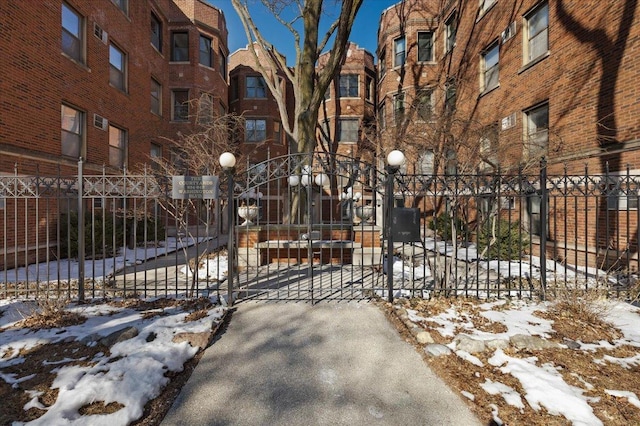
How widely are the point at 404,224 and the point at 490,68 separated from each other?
37.2ft

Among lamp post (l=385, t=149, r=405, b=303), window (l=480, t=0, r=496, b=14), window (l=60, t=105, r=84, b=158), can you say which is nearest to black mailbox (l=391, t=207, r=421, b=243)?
lamp post (l=385, t=149, r=405, b=303)

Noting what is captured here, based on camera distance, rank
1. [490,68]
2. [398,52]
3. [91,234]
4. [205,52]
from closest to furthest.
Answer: [91,234] < [490,68] < [398,52] < [205,52]

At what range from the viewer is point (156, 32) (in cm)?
1653

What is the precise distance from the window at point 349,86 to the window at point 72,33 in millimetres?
15217

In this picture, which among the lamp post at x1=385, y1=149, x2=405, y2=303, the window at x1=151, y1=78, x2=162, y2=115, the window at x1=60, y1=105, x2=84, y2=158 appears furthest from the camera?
the window at x1=151, y1=78, x2=162, y2=115

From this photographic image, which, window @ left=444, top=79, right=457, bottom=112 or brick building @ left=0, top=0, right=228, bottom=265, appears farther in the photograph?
window @ left=444, top=79, right=457, bottom=112

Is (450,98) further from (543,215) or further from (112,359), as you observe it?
(112,359)

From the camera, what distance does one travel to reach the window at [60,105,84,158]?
9.99 m

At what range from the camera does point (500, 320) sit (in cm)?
451

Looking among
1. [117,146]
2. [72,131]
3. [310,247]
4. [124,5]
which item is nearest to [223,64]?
[124,5]

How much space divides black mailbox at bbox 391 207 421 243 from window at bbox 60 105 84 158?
1101 cm

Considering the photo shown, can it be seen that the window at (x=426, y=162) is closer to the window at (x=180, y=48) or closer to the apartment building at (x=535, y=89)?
the apartment building at (x=535, y=89)

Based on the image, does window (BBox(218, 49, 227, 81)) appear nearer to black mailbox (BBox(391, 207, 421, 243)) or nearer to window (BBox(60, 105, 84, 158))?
window (BBox(60, 105, 84, 158))

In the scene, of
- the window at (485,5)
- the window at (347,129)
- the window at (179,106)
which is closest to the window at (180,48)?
the window at (179,106)
